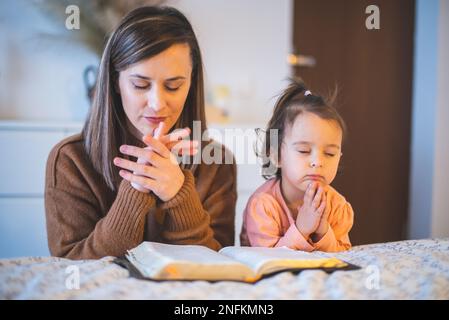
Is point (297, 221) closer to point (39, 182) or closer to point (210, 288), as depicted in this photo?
point (210, 288)

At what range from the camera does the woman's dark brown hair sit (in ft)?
2.72

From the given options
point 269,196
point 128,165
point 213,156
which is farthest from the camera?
point 213,156

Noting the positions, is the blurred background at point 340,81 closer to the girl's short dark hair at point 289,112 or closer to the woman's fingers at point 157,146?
the girl's short dark hair at point 289,112

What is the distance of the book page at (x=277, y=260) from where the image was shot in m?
0.62

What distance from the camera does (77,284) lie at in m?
0.57

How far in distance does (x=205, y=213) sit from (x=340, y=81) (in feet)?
1.90

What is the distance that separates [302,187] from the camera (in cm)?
85

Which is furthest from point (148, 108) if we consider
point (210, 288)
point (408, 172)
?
point (408, 172)

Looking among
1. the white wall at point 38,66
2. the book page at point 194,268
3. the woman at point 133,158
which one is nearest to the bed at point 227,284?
the book page at point 194,268

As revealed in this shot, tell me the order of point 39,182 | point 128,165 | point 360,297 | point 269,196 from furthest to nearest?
point 39,182
point 269,196
point 128,165
point 360,297

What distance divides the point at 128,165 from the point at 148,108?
134mm

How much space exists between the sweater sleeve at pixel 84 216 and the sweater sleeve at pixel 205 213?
0.06 metres

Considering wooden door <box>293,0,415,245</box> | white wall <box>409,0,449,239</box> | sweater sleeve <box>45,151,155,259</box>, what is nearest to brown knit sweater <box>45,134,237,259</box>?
sweater sleeve <box>45,151,155,259</box>

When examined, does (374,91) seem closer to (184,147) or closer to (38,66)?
(184,147)
